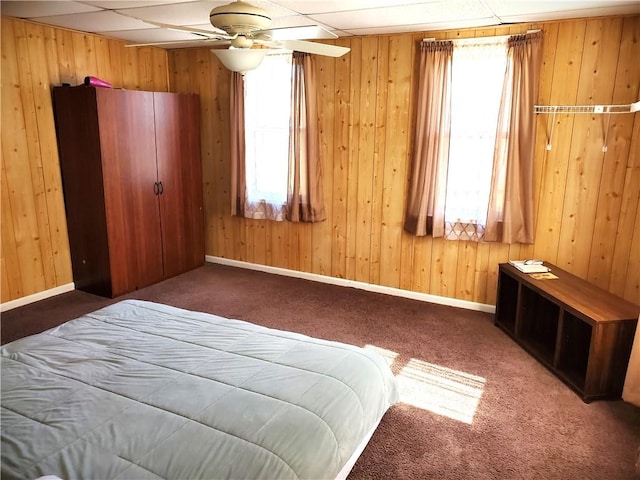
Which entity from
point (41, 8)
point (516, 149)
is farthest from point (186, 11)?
point (516, 149)

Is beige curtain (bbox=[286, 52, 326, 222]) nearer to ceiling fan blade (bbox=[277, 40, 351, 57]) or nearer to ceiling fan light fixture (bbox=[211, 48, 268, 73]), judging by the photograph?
ceiling fan blade (bbox=[277, 40, 351, 57])

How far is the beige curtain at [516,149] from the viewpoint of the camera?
11.5ft

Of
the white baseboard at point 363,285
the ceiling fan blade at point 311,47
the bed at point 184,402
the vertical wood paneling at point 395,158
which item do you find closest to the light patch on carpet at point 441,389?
the bed at point 184,402

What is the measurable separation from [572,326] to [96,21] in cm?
424

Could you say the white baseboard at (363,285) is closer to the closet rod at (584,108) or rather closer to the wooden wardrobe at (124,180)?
the wooden wardrobe at (124,180)

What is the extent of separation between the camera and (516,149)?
11.9 ft

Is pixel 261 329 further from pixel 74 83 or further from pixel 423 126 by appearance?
pixel 74 83

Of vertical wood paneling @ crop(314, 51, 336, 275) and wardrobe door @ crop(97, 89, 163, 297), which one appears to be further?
vertical wood paneling @ crop(314, 51, 336, 275)

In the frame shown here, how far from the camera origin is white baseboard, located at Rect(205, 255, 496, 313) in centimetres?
414

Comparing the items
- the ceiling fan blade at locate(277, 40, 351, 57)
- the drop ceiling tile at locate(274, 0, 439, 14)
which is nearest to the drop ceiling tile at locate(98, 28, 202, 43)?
the drop ceiling tile at locate(274, 0, 439, 14)

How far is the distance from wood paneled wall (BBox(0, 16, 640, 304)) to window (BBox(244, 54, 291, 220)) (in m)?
0.33

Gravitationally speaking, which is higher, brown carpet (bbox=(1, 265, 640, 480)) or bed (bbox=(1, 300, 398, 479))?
bed (bbox=(1, 300, 398, 479))

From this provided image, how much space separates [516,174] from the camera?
12.0 ft

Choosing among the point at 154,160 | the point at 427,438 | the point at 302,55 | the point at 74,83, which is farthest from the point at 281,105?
the point at 427,438
